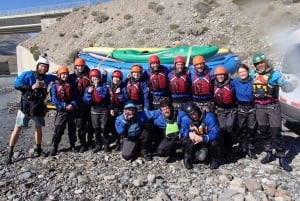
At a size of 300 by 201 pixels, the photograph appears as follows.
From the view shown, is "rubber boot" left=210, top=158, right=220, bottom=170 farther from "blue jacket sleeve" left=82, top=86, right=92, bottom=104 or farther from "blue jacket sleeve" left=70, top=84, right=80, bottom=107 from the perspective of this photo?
"blue jacket sleeve" left=70, top=84, right=80, bottom=107

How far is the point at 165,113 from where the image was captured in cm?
591

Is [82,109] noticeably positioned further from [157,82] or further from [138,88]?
[157,82]

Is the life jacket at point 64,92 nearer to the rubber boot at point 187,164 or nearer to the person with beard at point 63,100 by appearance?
the person with beard at point 63,100

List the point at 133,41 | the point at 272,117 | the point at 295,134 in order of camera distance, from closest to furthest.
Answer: the point at 272,117
the point at 295,134
the point at 133,41

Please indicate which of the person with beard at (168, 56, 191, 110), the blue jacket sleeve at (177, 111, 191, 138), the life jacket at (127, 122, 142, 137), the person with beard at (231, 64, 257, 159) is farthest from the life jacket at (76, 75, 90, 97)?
the person with beard at (231, 64, 257, 159)

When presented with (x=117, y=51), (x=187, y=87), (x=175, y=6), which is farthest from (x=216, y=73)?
(x=175, y=6)

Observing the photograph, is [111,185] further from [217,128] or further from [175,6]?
[175,6]

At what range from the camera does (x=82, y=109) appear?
22.3 ft

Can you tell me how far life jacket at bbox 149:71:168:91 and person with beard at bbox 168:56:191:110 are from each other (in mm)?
111

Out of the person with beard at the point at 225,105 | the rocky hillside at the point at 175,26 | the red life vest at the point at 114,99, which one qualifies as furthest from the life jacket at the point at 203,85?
the rocky hillside at the point at 175,26

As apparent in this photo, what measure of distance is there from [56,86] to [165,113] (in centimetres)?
204

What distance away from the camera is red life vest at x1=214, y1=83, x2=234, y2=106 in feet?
18.8

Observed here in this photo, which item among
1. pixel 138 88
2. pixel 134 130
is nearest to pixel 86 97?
pixel 138 88

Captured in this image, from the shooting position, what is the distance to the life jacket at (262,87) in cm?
553
